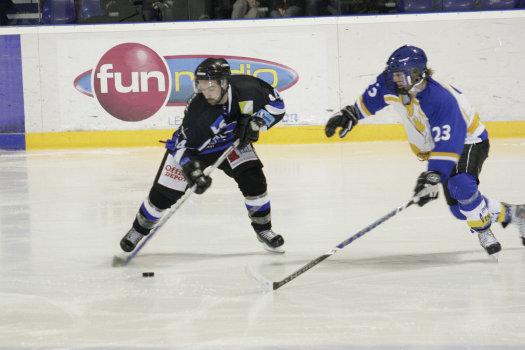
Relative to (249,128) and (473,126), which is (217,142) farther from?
A: (473,126)

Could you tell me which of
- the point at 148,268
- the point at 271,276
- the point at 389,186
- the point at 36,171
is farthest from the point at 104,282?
the point at 36,171

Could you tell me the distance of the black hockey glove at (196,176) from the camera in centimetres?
427

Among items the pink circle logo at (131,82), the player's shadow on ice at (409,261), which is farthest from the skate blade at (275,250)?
the pink circle logo at (131,82)

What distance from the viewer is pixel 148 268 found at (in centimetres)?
436

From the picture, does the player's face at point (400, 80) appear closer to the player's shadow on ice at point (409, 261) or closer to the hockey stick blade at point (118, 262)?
the player's shadow on ice at point (409, 261)

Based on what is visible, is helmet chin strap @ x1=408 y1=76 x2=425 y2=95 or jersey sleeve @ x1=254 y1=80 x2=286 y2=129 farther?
jersey sleeve @ x1=254 y1=80 x2=286 y2=129

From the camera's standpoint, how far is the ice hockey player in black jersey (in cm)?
429

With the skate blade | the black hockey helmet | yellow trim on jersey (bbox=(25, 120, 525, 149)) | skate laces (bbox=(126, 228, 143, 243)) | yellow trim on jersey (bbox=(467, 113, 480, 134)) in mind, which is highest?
the black hockey helmet

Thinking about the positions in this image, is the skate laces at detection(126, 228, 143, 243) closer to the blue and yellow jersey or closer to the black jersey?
the black jersey

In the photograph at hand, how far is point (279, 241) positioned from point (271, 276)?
0.49 meters

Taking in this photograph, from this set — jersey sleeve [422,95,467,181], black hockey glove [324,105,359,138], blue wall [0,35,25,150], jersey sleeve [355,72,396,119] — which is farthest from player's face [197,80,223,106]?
blue wall [0,35,25,150]

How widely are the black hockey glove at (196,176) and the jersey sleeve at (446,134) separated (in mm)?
942

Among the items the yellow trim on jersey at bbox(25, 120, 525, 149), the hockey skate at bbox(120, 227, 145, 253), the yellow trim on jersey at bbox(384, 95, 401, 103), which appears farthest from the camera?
the yellow trim on jersey at bbox(25, 120, 525, 149)

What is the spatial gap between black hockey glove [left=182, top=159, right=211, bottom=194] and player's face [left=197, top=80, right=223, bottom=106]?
279mm
